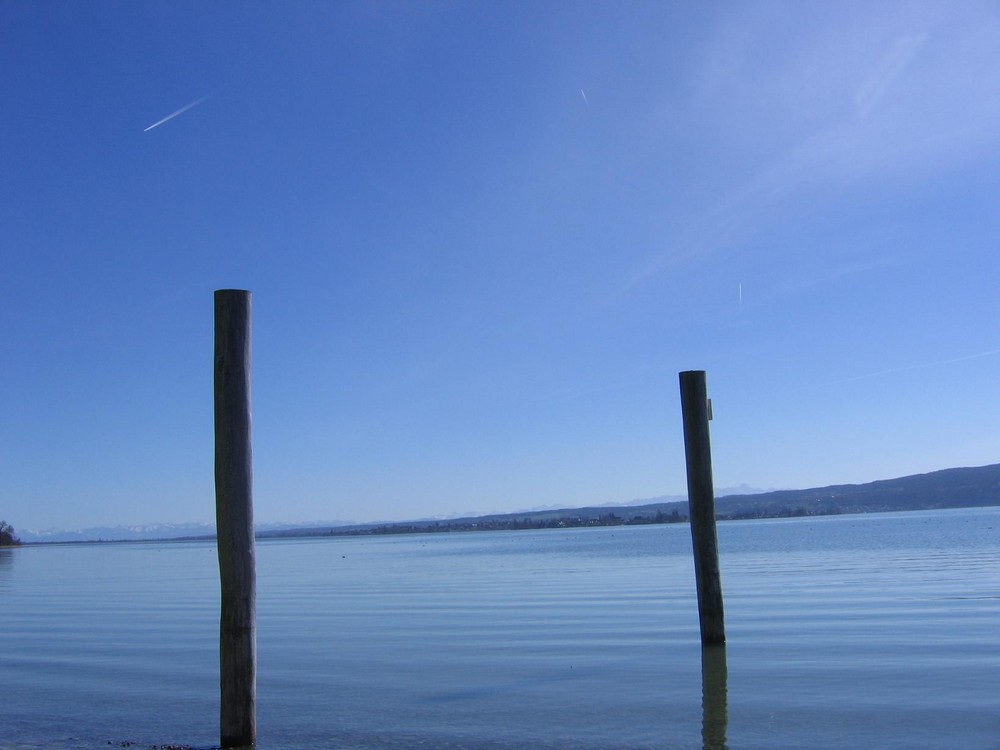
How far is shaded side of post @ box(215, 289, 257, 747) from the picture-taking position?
7914 mm

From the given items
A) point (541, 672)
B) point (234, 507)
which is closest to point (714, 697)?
point (541, 672)

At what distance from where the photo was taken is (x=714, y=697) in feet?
34.6

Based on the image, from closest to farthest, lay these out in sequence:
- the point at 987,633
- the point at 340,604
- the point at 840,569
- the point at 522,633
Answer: the point at 987,633 < the point at 522,633 < the point at 340,604 < the point at 840,569

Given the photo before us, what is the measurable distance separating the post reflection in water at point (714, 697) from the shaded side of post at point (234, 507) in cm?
411

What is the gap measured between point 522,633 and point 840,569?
62.6 feet

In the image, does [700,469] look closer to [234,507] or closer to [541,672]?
[541,672]

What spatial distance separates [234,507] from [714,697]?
19.3 feet

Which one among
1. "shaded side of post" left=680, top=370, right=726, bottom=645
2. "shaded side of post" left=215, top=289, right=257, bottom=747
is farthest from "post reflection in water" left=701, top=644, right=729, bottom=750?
"shaded side of post" left=215, top=289, right=257, bottom=747

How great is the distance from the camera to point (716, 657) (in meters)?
12.4

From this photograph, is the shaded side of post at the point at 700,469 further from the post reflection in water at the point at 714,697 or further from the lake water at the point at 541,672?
the lake water at the point at 541,672

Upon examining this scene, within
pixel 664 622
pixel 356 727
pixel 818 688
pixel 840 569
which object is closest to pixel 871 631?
pixel 664 622

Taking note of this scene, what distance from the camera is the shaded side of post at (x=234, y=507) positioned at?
7.91 metres

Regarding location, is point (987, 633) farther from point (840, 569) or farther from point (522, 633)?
point (840, 569)

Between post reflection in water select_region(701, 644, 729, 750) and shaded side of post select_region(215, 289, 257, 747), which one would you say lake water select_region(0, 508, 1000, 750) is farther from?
shaded side of post select_region(215, 289, 257, 747)
